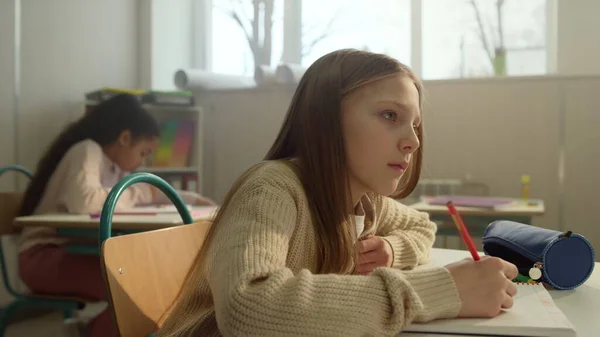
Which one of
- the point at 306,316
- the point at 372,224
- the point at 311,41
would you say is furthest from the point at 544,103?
the point at 306,316

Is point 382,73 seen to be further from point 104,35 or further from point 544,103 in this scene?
point 104,35

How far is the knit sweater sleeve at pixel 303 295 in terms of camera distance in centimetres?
72

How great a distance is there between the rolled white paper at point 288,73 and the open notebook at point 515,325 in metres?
3.16

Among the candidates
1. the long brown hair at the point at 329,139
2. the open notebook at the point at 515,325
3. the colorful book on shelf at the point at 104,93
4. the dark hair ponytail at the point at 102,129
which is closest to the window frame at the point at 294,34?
the colorful book on shelf at the point at 104,93

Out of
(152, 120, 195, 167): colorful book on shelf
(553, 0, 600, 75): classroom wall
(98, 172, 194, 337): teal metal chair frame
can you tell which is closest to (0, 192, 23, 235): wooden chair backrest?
(98, 172, 194, 337): teal metal chair frame

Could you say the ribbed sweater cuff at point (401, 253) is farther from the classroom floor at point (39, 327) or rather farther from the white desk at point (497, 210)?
the classroom floor at point (39, 327)

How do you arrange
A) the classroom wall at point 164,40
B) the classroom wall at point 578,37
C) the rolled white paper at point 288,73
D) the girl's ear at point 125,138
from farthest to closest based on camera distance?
the classroom wall at point 164,40 → the rolled white paper at point 288,73 → the classroom wall at point 578,37 → the girl's ear at point 125,138

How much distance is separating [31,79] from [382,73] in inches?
120

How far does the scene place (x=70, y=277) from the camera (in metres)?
2.24

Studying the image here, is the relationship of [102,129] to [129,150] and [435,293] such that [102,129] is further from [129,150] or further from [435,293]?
[435,293]

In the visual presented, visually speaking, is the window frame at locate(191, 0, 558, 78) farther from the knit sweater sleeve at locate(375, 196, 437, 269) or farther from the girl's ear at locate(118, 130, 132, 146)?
the knit sweater sleeve at locate(375, 196, 437, 269)

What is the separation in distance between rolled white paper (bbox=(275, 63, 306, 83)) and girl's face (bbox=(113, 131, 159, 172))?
49.8 inches

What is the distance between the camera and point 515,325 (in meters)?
0.70

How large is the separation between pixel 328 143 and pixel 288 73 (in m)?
2.94
